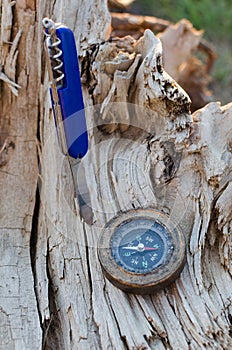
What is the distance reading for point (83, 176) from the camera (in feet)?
6.51

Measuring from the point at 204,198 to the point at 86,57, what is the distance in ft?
2.08

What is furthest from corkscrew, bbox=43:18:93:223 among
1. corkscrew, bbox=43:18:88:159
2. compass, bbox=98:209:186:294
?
compass, bbox=98:209:186:294

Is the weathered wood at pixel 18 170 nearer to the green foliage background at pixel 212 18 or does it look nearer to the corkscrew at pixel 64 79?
the corkscrew at pixel 64 79

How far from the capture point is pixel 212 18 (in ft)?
12.8

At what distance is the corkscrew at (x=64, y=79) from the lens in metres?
1.87

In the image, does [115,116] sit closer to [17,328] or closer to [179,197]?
[179,197]

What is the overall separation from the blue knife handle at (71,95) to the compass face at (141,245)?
33 centimetres

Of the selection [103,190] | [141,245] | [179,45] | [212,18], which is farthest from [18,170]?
[212,18]

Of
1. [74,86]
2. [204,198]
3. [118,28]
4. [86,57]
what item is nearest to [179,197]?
[204,198]

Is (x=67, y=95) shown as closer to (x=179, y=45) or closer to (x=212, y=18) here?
(x=179, y=45)

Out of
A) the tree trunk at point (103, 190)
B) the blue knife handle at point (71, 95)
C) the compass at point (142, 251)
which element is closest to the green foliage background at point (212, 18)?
the tree trunk at point (103, 190)

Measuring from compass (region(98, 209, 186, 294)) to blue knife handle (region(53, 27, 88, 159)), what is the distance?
30cm

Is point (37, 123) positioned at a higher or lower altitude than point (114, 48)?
lower

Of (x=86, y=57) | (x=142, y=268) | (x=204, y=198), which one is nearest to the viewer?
(x=142, y=268)
